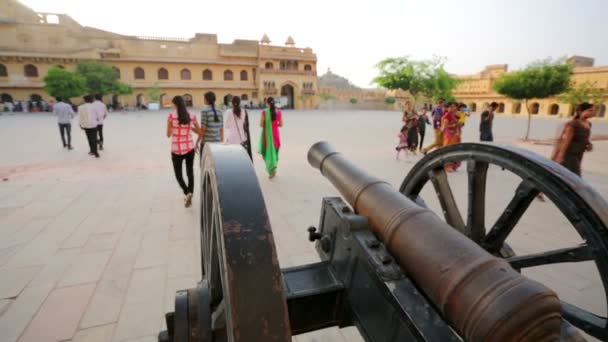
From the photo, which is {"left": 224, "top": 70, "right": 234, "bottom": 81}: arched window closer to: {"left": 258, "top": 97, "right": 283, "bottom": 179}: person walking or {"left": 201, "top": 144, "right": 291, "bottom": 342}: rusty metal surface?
{"left": 258, "top": 97, "right": 283, "bottom": 179}: person walking

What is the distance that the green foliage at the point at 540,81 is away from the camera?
45.9ft

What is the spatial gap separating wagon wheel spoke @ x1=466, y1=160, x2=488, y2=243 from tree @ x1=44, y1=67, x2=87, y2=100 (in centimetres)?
3695

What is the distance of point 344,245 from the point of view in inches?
46.3

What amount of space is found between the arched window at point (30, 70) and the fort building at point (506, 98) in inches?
1923

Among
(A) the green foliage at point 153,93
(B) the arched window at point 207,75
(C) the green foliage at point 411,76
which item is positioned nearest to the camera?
(C) the green foliage at point 411,76

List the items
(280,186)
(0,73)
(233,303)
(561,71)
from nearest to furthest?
(233,303) < (280,186) < (561,71) < (0,73)

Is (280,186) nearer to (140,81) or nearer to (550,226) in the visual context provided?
(550,226)

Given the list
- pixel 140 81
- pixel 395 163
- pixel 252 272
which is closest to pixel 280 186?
pixel 395 163

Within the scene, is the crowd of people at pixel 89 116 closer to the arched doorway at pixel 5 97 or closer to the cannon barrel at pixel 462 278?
the cannon barrel at pixel 462 278

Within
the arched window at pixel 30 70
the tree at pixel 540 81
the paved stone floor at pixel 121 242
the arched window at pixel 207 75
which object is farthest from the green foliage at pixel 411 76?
the arched window at pixel 30 70

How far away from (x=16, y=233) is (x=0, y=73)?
45.0m

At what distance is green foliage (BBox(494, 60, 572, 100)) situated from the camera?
1399cm

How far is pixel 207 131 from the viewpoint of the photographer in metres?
4.38

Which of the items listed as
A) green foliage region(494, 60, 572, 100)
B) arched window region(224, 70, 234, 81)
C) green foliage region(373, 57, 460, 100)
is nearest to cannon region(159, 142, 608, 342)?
green foliage region(494, 60, 572, 100)
